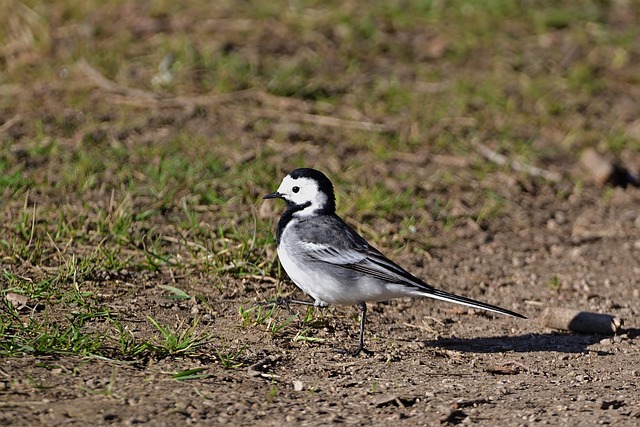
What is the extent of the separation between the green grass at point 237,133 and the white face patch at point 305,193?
0.52 metres

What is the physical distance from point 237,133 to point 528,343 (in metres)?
3.77

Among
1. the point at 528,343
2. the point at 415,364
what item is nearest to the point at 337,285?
the point at 415,364

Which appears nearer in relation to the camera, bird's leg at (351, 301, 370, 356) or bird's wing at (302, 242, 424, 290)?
bird's leg at (351, 301, 370, 356)

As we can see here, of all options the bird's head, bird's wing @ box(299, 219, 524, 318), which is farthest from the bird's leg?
the bird's head

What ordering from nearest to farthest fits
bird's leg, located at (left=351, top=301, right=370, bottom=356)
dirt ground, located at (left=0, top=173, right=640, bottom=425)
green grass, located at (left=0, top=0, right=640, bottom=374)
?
dirt ground, located at (left=0, top=173, right=640, bottom=425) → bird's leg, located at (left=351, top=301, right=370, bottom=356) → green grass, located at (left=0, top=0, right=640, bottom=374)

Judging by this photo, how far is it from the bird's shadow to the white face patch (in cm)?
111

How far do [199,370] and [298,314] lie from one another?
109 centimetres

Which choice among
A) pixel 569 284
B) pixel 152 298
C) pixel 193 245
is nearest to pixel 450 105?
pixel 569 284

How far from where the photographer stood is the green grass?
604 centimetres

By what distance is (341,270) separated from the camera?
5.77 metres

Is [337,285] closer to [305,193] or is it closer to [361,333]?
[361,333]

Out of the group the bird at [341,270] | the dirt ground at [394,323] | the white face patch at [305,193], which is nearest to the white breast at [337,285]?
the bird at [341,270]

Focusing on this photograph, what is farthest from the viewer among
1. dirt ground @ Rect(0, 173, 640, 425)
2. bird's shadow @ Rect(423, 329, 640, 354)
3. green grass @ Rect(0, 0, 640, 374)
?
green grass @ Rect(0, 0, 640, 374)

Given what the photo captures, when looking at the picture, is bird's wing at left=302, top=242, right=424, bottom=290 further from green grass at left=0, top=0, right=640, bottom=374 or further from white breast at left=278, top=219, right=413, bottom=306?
green grass at left=0, top=0, right=640, bottom=374
